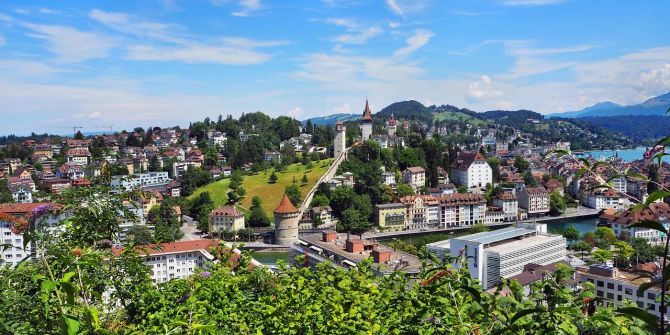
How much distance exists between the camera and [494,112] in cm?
14288

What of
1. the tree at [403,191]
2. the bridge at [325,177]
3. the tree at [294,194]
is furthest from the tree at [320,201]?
the tree at [403,191]

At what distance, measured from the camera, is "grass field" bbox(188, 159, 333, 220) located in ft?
101

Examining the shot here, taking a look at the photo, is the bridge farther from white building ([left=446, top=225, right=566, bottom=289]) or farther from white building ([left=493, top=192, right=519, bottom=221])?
white building ([left=446, top=225, right=566, bottom=289])

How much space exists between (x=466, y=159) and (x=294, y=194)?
15.1 m

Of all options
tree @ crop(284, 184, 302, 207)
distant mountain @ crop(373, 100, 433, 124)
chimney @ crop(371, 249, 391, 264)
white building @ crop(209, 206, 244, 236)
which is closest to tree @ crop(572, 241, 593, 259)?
chimney @ crop(371, 249, 391, 264)

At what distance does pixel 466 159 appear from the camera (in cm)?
3850

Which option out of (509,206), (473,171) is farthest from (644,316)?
(473,171)

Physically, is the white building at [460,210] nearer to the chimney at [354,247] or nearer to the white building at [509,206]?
the white building at [509,206]

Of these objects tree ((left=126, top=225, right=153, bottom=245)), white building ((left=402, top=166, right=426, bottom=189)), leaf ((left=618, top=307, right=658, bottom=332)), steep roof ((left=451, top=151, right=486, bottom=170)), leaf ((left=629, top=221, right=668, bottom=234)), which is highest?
leaf ((left=629, top=221, right=668, bottom=234))

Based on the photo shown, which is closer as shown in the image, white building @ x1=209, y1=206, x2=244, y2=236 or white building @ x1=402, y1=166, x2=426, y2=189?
white building @ x1=209, y1=206, x2=244, y2=236

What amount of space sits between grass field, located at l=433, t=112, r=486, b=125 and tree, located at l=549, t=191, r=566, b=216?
2860 inches

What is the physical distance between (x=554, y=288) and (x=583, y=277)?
459 inches

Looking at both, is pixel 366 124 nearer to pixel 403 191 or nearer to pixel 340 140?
pixel 340 140

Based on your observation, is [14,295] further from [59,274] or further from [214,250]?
[214,250]
